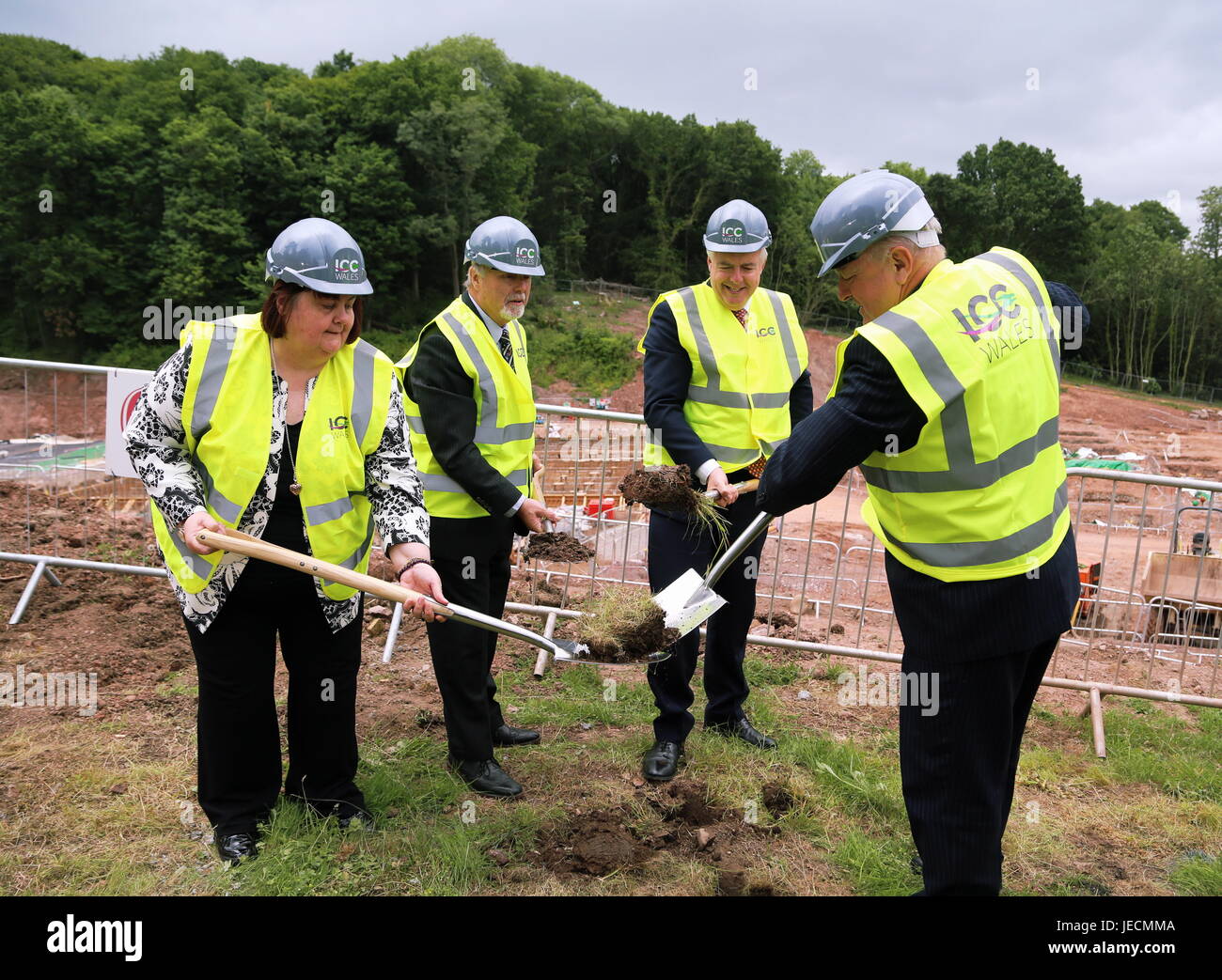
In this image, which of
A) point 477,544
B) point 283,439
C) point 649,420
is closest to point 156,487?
point 283,439

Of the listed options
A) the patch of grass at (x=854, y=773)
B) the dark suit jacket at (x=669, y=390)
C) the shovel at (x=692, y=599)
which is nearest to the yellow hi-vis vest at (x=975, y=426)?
the shovel at (x=692, y=599)

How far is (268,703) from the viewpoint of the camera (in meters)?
3.53

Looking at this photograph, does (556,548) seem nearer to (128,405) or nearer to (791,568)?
(128,405)

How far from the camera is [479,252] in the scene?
4.03 meters

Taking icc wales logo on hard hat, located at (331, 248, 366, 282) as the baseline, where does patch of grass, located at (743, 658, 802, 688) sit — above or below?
below

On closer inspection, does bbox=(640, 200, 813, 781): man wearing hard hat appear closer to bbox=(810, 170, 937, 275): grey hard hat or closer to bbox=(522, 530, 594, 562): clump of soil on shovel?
bbox=(810, 170, 937, 275): grey hard hat

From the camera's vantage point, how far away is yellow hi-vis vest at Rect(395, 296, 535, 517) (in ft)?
13.1

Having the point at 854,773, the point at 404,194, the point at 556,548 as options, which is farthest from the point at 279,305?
the point at 404,194

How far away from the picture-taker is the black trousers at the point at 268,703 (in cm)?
337

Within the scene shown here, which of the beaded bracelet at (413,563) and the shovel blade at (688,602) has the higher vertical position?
the beaded bracelet at (413,563)

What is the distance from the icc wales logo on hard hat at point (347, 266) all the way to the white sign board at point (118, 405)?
374 cm

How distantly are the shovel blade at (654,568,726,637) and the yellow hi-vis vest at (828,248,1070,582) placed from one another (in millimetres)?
1261

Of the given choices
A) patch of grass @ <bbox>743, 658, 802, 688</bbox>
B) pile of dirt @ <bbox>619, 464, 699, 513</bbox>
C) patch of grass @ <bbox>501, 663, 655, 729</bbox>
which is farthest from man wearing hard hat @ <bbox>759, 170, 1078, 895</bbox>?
patch of grass @ <bbox>743, 658, 802, 688</bbox>

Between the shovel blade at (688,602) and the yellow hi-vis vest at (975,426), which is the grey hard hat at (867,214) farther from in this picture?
the shovel blade at (688,602)
